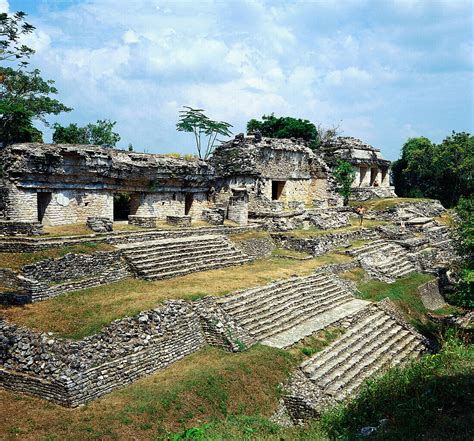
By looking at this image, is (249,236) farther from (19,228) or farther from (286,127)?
(286,127)

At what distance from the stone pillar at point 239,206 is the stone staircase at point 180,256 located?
153 inches

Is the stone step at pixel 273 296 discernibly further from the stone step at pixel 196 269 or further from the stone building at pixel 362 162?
the stone building at pixel 362 162

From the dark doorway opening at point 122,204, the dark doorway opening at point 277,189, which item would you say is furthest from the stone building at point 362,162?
the dark doorway opening at point 122,204

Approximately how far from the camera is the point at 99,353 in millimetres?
10094

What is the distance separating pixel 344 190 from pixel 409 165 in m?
15.2

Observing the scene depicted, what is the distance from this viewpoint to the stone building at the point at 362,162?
110ft

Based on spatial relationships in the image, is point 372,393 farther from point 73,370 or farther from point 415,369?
point 73,370

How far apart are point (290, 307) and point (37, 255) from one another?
297 inches

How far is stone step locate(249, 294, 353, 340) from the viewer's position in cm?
1302

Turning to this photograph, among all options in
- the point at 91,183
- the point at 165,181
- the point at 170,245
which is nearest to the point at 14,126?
the point at 91,183

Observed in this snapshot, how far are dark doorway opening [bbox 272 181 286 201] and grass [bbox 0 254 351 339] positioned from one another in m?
12.2

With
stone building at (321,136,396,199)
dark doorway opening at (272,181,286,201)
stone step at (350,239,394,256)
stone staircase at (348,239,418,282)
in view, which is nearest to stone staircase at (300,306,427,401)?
stone staircase at (348,239,418,282)

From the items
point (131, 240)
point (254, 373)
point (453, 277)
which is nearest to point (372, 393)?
point (254, 373)

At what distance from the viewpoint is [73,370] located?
946cm
